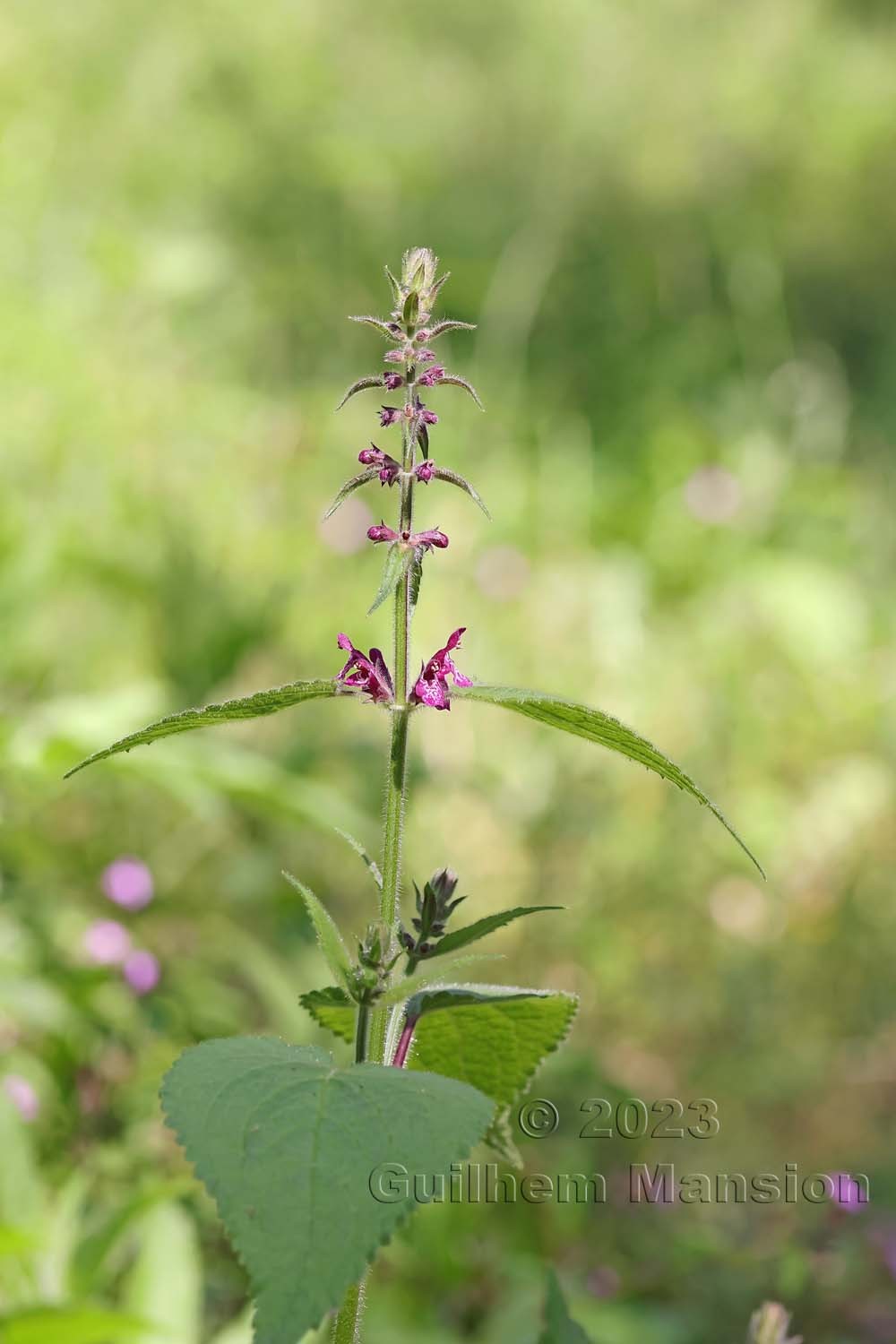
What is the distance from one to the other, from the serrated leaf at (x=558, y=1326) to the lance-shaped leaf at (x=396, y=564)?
0.47 metres

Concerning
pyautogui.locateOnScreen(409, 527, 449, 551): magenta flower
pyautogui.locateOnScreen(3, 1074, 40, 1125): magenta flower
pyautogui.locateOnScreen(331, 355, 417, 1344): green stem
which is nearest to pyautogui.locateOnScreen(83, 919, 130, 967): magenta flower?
pyautogui.locateOnScreen(3, 1074, 40, 1125): magenta flower

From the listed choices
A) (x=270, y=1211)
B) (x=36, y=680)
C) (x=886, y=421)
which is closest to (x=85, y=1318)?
(x=270, y=1211)

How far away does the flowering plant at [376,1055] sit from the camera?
0.51m

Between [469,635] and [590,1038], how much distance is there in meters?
1.07

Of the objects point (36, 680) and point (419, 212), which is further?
point (419, 212)

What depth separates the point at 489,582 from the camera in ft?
9.86

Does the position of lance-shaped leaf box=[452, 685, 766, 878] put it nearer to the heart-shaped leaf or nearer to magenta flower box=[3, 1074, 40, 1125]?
the heart-shaped leaf

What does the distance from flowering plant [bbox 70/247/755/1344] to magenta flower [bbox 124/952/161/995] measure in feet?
3.15

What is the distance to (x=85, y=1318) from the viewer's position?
94 centimetres

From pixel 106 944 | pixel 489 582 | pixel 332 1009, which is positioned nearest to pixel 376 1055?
pixel 332 1009

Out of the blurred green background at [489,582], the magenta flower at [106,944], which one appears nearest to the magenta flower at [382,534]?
the blurred green background at [489,582]

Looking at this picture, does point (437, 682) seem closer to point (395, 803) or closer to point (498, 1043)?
point (395, 803)

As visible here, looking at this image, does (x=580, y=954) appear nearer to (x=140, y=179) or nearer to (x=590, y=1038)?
(x=590, y=1038)

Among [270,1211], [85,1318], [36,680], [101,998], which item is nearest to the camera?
[270,1211]
